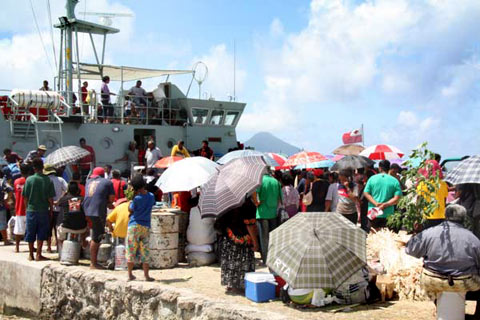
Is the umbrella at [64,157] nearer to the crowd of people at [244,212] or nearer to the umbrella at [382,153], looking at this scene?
the crowd of people at [244,212]

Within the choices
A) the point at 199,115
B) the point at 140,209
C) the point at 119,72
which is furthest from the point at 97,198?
the point at 119,72

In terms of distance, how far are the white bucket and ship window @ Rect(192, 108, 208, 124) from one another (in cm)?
1706

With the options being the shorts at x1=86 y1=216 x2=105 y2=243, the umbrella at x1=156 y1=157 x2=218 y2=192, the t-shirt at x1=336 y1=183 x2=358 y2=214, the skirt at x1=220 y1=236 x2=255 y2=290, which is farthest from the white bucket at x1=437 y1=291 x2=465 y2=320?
the shorts at x1=86 y1=216 x2=105 y2=243

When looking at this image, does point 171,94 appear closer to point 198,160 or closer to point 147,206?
point 198,160

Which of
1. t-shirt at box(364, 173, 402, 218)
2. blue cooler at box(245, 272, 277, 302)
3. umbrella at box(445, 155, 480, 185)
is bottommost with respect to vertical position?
blue cooler at box(245, 272, 277, 302)

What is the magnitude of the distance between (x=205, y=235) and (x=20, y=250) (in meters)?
4.22

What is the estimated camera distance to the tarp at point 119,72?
21047mm

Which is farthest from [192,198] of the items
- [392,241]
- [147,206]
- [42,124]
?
[42,124]

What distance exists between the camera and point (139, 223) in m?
7.56

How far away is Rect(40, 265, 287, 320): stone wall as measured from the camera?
20.9ft

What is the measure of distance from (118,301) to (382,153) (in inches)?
427

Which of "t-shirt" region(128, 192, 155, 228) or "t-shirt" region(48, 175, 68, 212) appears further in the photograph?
"t-shirt" region(48, 175, 68, 212)

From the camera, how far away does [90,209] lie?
8.63m

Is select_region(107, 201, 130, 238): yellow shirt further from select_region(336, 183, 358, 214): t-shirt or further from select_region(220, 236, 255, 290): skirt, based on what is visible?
select_region(336, 183, 358, 214): t-shirt
